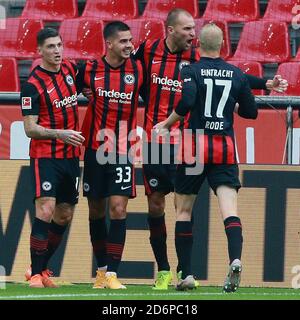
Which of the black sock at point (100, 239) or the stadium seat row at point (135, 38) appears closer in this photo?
the black sock at point (100, 239)

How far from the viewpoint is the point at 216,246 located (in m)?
8.91

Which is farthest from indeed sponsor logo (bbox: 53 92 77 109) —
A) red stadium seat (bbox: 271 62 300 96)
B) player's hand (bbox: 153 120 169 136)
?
red stadium seat (bbox: 271 62 300 96)

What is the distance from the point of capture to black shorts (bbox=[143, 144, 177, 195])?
27.5 feet

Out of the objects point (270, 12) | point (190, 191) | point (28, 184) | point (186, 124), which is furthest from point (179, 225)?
point (270, 12)

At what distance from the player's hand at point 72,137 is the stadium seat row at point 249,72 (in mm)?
3482

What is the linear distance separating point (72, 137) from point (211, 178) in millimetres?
964

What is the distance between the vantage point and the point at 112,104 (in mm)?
8281

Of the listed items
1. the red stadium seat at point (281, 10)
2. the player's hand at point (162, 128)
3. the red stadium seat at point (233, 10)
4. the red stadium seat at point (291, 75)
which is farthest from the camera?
the red stadium seat at point (233, 10)

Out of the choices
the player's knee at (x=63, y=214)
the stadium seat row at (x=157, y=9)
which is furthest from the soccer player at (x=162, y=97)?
the stadium seat row at (x=157, y=9)

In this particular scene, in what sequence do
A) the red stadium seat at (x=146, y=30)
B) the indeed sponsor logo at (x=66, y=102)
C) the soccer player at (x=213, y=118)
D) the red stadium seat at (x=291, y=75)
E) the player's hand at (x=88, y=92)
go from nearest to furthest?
1. the soccer player at (x=213, y=118)
2. the indeed sponsor logo at (x=66, y=102)
3. the player's hand at (x=88, y=92)
4. the red stadium seat at (x=291, y=75)
5. the red stadium seat at (x=146, y=30)

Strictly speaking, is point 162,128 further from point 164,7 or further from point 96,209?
point 164,7

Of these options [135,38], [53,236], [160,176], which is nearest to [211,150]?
[160,176]

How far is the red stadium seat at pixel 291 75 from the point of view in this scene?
11446mm

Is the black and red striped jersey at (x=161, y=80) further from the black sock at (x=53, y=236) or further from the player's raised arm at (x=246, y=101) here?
the black sock at (x=53, y=236)
